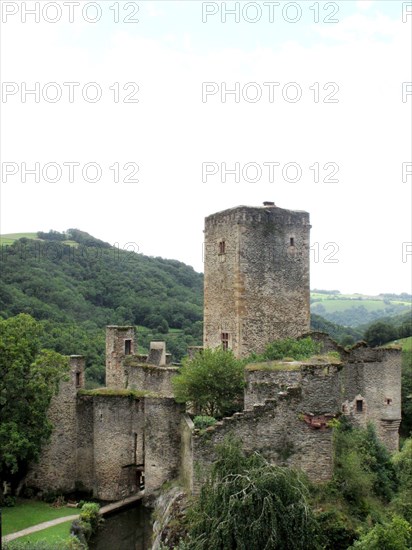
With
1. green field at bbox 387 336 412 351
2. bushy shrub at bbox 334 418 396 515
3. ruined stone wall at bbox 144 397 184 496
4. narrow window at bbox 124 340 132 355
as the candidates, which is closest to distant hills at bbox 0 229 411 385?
green field at bbox 387 336 412 351

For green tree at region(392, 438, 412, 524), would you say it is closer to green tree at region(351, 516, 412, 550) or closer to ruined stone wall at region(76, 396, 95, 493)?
green tree at region(351, 516, 412, 550)

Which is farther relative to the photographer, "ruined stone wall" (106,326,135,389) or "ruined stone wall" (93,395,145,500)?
"ruined stone wall" (106,326,135,389)

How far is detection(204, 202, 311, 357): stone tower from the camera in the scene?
24.7 meters

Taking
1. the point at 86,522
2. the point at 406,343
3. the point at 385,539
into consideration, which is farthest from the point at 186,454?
the point at 406,343

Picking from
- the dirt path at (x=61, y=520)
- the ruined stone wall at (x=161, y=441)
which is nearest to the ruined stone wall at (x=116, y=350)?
the dirt path at (x=61, y=520)

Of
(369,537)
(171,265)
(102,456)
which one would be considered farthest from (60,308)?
(369,537)

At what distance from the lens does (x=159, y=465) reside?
21.8 m

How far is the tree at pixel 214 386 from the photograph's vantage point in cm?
2062

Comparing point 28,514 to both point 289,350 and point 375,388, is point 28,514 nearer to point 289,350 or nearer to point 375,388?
point 289,350

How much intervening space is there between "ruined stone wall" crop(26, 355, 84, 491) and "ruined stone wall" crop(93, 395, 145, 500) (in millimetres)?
1310

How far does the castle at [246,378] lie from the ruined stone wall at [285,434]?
158 centimetres

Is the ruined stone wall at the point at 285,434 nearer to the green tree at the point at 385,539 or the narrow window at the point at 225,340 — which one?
the green tree at the point at 385,539

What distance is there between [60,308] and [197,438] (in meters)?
44.6

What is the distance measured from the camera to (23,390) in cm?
2320
